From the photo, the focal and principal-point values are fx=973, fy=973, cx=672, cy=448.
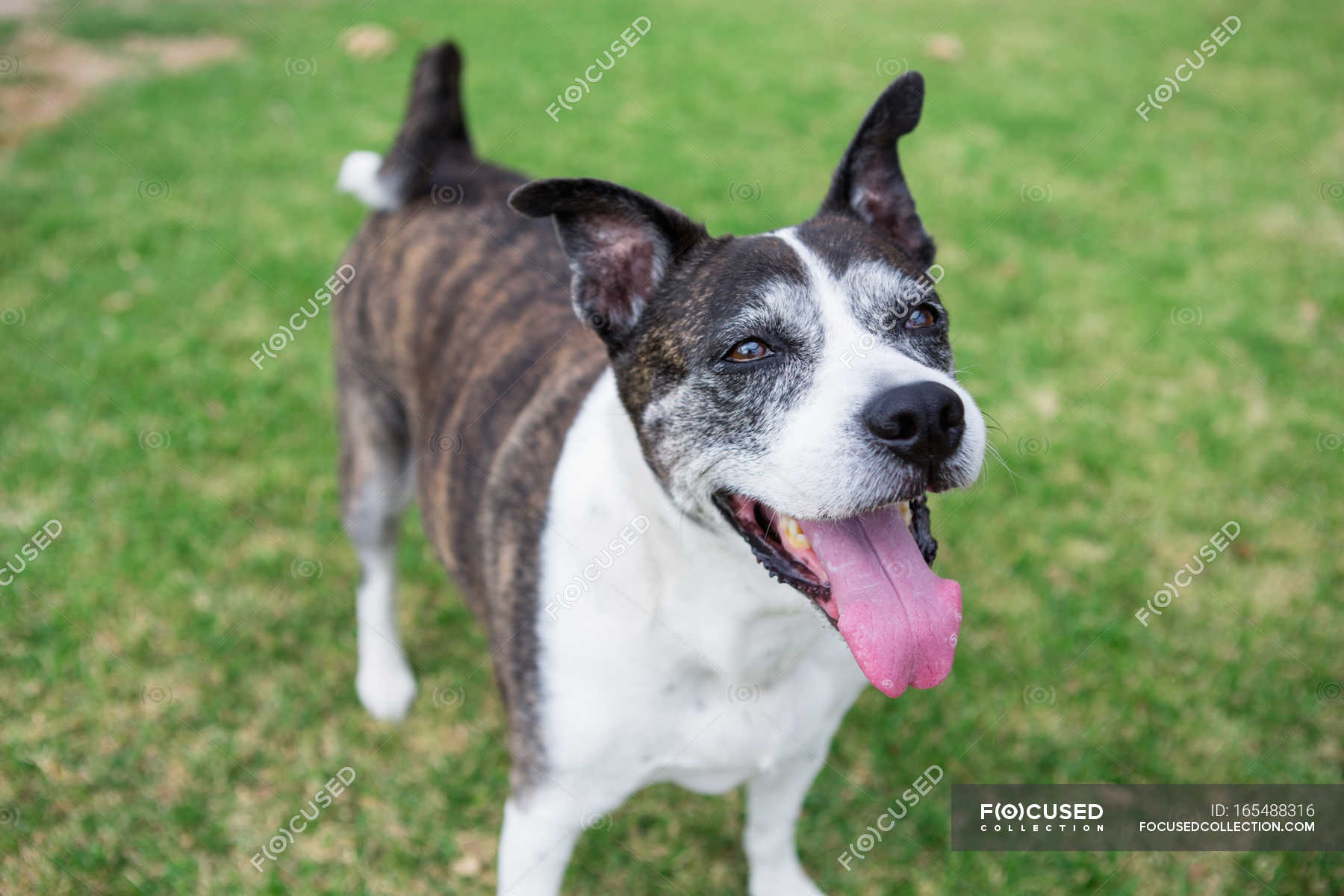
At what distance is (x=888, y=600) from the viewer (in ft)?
7.21

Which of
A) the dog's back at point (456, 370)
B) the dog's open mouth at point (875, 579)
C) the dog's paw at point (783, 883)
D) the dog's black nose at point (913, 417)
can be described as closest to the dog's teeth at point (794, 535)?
the dog's open mouth at point (875, 579)

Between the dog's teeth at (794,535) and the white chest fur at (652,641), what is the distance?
0.33 feet

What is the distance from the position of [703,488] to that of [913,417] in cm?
51

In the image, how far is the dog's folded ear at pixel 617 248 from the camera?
241 cm

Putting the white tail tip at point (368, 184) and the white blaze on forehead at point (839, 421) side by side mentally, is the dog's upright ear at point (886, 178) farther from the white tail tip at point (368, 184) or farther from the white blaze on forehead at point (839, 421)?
the white tail tip at point (368, 184)

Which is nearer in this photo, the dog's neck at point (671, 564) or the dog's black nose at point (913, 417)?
the dog's black nose at point (913, 417)

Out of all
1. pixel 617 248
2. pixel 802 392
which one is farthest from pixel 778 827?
pixel 617 248

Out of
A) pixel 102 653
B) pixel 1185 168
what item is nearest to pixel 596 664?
pixel 102 653

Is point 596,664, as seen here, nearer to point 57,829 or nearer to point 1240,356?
point 57,829

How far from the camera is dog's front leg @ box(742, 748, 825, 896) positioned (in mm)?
2869

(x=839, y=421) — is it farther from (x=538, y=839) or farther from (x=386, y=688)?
(x=386, y=688)

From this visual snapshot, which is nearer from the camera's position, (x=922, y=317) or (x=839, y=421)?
(x=839, y=421)

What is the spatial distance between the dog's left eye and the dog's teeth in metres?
0.57

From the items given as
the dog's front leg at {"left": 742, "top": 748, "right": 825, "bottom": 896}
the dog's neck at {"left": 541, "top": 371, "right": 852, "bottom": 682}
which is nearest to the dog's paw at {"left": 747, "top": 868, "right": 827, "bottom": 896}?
the dog's front leg at {"left": 742, "top": 748, "right": 825, "bottom": 896}
